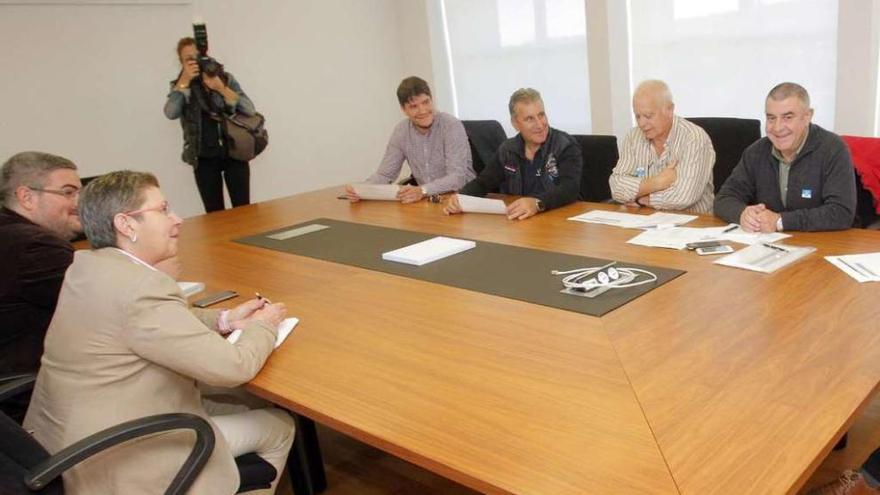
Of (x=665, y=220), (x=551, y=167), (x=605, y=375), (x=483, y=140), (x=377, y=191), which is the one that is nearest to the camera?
(x=605, y=375)

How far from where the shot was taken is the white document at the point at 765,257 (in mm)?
1929

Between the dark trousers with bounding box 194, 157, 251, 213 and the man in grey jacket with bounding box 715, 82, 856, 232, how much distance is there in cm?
309

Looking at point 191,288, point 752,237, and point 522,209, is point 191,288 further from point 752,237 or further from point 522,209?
point 752,237

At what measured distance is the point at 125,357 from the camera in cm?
148

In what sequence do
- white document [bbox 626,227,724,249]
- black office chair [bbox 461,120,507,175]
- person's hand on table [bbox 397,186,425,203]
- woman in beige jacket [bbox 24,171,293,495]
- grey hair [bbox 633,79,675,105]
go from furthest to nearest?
black office chair [bbox 461,120,507,175] → person's hand on table [bbox 397,186,425,203] → grey hair [bbox 633,79,675,105] → white document [bbox 626,227,724,249] → woman in beige jacket [bbox 24,171,293,495]

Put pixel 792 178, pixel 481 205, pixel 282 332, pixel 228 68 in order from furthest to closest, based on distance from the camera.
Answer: pixel 228 68 → pixel 481 205 → pixel 792 178 → pixel 282 332


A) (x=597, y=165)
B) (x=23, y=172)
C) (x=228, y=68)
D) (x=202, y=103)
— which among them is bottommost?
(x=597, y=165)

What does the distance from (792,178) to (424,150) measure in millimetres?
2027

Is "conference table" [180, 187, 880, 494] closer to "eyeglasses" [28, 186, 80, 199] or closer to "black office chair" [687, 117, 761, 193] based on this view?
"eyeglasses" [28, 186, 80, 199]

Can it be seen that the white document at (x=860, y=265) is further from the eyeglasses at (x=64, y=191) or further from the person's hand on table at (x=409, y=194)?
the eyeglasses at (x=64, y=191)

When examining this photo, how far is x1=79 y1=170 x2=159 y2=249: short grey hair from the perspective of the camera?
1.57 m

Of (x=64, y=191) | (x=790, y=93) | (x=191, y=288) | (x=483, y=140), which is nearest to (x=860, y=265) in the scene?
(x=790, y=93)

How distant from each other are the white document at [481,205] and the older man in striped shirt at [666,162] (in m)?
0.50

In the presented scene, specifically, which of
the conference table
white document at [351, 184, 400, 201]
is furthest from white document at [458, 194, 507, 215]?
the conference table
